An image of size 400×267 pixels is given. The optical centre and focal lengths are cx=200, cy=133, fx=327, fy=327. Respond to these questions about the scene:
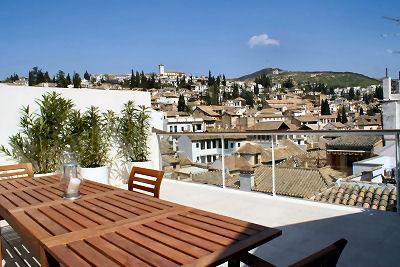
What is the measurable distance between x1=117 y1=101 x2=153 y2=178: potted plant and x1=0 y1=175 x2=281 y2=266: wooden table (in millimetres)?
3846

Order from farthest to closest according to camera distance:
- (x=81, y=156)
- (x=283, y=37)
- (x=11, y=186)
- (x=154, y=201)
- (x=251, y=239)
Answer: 1. (x=283, y=37)
2. (x=81, y=156)
3. (x=11, y=186)
4. (x=154, y=201)
5. (x=251, y=239)

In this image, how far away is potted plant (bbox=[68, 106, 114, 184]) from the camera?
5.40 m

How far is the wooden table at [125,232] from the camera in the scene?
50.1 inches

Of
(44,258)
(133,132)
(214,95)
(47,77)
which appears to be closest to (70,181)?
(44,258)

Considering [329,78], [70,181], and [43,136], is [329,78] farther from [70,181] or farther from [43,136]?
[70,181]

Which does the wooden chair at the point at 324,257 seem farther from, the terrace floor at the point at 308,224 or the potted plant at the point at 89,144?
the potted plant at the point at 89,144

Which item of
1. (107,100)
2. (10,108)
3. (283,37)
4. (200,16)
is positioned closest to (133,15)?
(200,16)

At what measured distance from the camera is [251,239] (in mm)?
1411

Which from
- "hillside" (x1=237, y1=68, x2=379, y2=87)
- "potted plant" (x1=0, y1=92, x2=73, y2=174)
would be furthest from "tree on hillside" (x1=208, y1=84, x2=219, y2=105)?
"potted plant" (x1=0, y1=92, x2=73, y2=174)

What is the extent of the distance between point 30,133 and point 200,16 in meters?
17.8

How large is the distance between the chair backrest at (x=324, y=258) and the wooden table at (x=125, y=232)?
0.33 meters

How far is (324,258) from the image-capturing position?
107cm

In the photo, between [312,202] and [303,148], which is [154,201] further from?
[303,148]

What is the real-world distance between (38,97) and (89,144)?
1111mm
